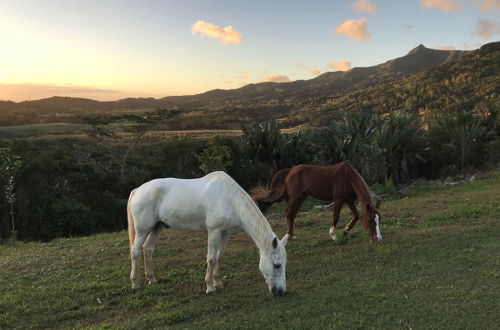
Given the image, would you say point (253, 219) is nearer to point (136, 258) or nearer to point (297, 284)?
point (297, 284)

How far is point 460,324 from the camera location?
4.53m

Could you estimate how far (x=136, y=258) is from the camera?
6664 millimetres

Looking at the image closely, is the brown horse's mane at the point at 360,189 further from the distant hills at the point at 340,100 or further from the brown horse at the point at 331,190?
the distant hills at the point at 340,100

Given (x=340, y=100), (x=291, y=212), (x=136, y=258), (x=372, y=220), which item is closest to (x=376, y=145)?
(x=291, y=212)

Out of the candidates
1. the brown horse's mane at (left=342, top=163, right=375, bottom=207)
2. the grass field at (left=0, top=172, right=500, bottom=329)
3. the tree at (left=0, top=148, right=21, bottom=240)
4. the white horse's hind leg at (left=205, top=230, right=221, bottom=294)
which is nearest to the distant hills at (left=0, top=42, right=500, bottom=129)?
the tree at (left=0, top=148, right=21, bottom=240)

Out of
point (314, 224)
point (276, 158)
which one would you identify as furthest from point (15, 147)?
point (314, 224)

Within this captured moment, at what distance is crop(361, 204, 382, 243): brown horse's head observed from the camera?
26.8 ft

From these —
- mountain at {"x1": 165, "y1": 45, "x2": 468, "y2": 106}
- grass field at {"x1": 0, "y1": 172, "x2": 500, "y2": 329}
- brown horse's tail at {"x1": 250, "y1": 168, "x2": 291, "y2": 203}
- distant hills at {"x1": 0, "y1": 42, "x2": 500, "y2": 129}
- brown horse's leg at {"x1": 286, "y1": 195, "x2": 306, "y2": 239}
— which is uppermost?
mountain at {"x1": 165, "y1": 45, "x2": 468, "y2": 106}

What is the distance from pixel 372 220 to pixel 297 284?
265 centimetres

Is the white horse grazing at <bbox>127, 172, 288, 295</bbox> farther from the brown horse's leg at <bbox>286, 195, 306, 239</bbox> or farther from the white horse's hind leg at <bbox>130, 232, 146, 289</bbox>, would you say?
the brown horse's leg at <bbox>286, 195, 306, 239</bbox>

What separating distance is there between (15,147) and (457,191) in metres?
19.9

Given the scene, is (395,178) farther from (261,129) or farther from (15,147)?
(15,147)

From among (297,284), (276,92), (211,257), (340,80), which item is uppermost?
(340,80)

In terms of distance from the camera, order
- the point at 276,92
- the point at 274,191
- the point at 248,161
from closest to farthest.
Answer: the point at 274,191, the point at 248,161, the point at 276,92
